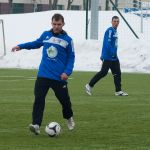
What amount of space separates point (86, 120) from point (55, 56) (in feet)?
7.87

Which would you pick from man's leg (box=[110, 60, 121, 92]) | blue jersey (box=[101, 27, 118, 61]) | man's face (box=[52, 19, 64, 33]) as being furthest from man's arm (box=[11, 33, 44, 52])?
man's leg (box=[110, 60, 121, 92])

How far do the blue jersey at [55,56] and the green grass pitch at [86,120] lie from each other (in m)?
1.01

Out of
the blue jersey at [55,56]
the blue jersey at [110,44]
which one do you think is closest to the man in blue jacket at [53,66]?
the blue jersey at [55,56]

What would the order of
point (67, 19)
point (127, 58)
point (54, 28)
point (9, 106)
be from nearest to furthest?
point (54, 28), point (9, 106), point (127, 58), point (67, 19)

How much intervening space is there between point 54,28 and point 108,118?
10.1 feet

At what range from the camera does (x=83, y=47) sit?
38875 millimetres

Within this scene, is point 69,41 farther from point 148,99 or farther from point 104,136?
point 148,99

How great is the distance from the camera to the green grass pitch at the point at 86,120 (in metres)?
11.3

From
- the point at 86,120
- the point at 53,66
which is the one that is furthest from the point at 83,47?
the point at 53,66

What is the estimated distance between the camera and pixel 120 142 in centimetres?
1152

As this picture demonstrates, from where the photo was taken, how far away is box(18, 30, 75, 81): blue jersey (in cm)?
1238

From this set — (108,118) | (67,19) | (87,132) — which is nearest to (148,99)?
(108,118)

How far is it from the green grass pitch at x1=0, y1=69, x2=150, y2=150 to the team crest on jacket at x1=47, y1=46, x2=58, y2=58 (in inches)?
50.3

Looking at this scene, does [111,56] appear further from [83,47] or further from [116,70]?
[83,47]
